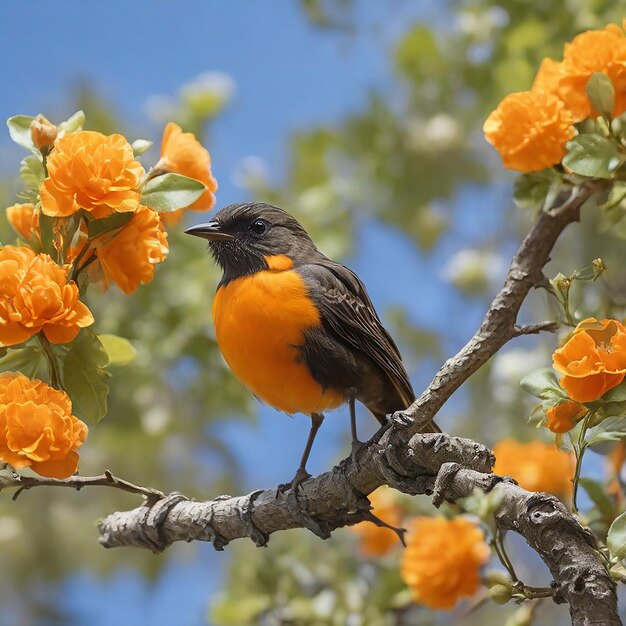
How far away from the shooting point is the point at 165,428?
14.7 feet

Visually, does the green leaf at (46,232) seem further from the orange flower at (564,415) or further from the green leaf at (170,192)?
the orange flower at (564,415)

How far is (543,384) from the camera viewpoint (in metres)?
2.14

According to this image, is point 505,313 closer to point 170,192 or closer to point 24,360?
point 170,192

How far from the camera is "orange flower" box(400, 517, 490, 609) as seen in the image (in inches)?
109

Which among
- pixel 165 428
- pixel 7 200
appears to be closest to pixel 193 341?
pixel 165 428

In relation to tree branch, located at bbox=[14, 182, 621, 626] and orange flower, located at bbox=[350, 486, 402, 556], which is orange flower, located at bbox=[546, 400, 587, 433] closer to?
tree branch, located at bbox=[14, 182, 621, 626]

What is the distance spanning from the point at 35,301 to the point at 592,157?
4.28ft

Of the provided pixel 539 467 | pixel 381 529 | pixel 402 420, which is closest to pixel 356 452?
pixel 402 420

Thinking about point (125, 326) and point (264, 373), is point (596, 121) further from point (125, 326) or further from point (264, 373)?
point (125, 326)

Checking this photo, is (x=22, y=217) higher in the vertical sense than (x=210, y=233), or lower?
lower

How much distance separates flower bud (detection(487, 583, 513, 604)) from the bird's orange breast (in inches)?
38.8

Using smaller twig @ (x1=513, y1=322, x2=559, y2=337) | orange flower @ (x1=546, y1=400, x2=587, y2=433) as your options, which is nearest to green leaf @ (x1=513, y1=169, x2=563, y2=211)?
smaller twig @ (x1=513, y1=322, x2=559, y2=337)

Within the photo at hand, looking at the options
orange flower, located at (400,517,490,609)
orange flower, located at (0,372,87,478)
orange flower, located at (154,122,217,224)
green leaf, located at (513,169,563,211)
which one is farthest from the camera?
orange flower, located at (400,517,490,609)

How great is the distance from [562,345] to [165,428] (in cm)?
268
